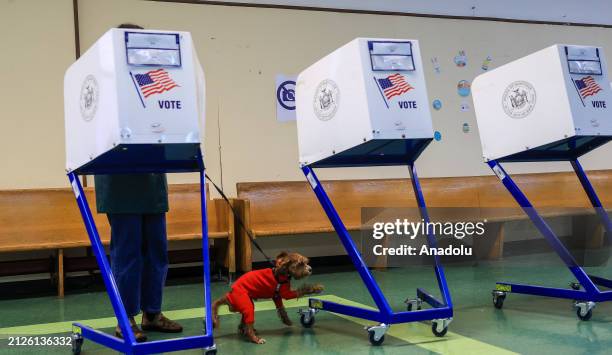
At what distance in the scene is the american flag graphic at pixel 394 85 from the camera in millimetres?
2785

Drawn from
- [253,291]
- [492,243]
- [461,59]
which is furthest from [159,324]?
[461,59]

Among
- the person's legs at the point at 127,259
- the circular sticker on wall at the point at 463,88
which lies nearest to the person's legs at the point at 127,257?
the person's legs at the point at 127,259

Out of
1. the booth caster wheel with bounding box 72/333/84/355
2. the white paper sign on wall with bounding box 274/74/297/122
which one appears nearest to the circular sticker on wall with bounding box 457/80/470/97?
the white paper sign on wall with bounding box 274/74/297/122

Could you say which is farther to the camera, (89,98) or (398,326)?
(398,326)

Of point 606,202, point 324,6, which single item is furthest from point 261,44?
point 606,202

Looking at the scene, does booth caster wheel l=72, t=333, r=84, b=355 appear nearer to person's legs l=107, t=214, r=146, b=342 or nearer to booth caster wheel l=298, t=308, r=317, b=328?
person's legs l=107, t=214, r=146, b=342

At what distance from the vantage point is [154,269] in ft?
9.81

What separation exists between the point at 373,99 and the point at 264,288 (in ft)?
3.26

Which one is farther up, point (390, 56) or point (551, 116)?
point (390, 56)

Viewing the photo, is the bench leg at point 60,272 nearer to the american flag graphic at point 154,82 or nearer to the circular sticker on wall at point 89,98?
the circular sticker on wall at point 89,98

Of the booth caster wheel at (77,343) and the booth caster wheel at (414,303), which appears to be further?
the booth caster wheel at (414,303)

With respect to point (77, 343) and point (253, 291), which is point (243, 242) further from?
point (77, 343)

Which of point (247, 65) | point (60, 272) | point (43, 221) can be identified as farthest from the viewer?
point (247, 65)

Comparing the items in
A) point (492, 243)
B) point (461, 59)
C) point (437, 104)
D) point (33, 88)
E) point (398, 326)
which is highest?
point (461, 59)
